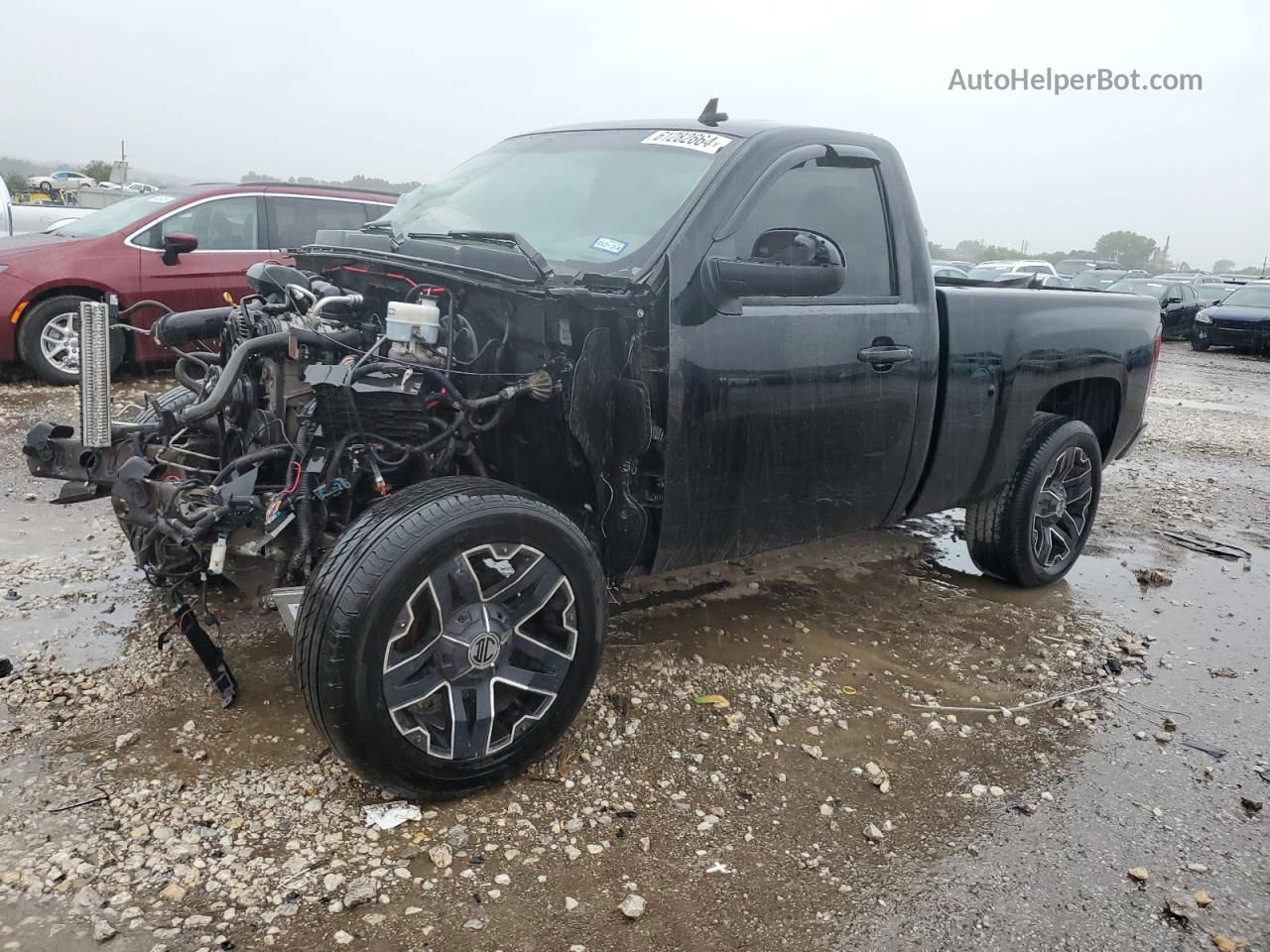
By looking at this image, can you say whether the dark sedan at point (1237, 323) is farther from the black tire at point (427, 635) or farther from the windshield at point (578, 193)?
the black tire at point (427, 635)

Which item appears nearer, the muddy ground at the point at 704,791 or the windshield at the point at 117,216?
the muddy ground at the point at 704,791

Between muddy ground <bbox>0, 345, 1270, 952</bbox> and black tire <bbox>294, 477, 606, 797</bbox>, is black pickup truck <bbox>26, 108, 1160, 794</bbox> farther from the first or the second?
muddy ground <bbox>0, 345, 1270, 952</bbox>

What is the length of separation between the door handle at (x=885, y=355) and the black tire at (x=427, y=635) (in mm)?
1374

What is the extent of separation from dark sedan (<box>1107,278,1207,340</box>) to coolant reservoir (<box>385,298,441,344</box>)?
22.6 metres

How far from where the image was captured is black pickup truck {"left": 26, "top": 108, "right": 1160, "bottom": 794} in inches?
104

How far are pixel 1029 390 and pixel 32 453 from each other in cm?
386

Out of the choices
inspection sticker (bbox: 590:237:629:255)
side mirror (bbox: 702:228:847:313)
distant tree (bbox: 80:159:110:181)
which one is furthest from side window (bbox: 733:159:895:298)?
distant tree (bbox: 80:159:110:181)

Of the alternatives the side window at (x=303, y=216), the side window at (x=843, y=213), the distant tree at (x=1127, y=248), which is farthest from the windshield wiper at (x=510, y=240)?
the distant tree at (x=1127, y=248)

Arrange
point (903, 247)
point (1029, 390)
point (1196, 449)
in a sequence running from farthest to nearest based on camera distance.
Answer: point (1196, 449) → point (1029, 390) → point (903, 247)

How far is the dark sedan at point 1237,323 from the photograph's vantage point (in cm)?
1923

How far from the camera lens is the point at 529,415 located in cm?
314

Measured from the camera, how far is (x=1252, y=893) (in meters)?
2.63

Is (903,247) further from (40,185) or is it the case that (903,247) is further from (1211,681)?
(40,185)

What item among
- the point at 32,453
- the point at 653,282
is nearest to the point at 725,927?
the point at 653,282
